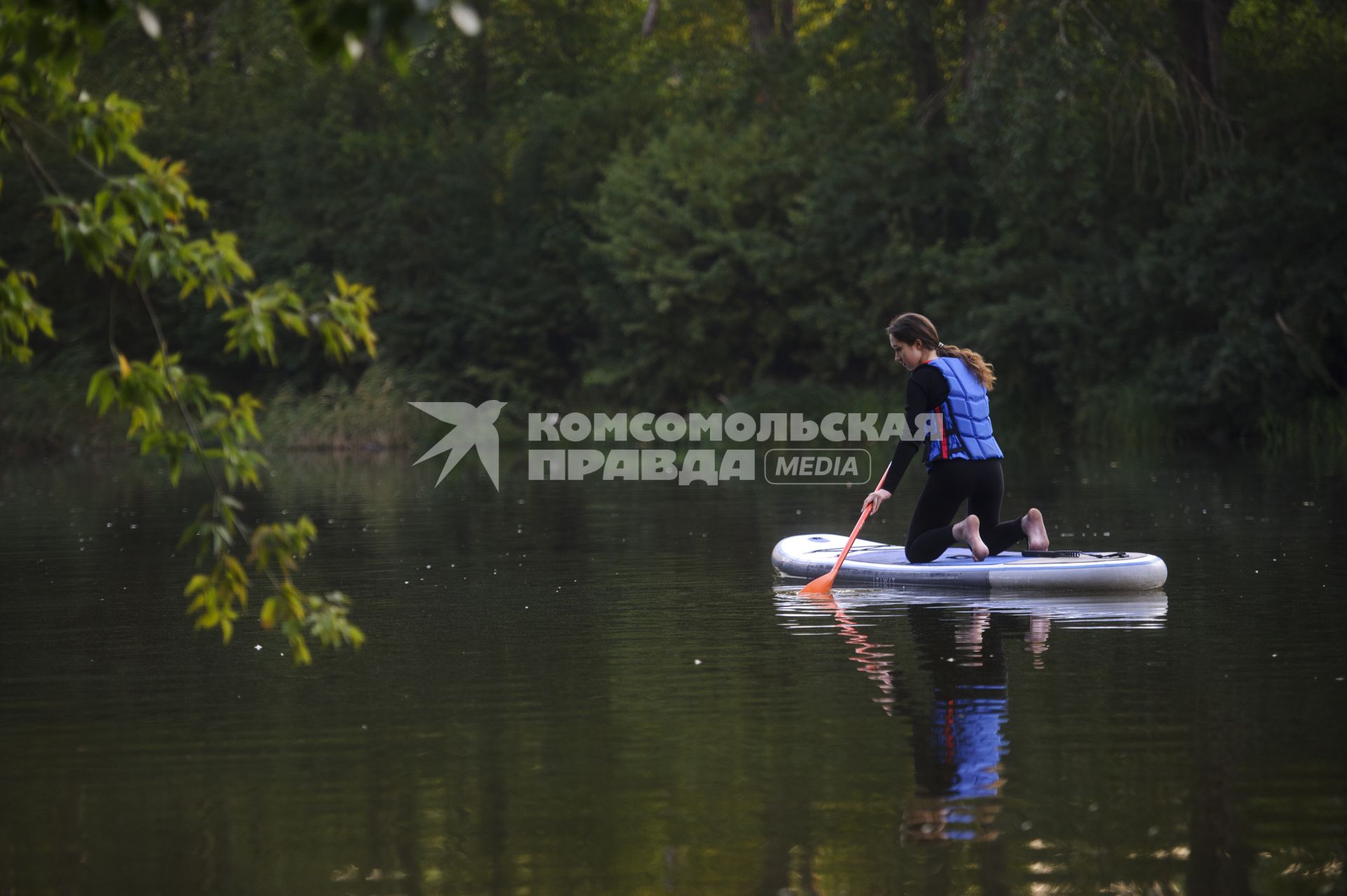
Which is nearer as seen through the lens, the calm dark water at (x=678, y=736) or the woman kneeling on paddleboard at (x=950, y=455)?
the calm dark water at (x=678, y=736)

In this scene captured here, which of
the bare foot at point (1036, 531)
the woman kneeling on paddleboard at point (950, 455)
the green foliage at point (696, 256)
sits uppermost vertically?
the green foliage at point (696, 256)

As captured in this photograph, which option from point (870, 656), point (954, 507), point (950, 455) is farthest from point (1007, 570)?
point (870, 656)

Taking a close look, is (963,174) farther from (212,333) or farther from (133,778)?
(133,778)

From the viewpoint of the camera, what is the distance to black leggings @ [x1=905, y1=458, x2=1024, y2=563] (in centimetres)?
1038

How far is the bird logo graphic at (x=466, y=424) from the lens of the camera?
3316cm

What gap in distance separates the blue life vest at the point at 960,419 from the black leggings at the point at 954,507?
0.23 feet

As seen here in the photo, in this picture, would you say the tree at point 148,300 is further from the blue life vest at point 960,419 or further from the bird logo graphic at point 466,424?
the bird logo graphic at point 466,424

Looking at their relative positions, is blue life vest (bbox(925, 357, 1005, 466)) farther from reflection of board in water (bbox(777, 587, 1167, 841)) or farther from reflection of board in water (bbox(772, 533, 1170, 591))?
reflection of board in water (bbox(777, 587, 1167, 841))

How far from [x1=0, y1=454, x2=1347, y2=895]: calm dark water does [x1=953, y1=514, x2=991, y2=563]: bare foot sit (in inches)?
17.3

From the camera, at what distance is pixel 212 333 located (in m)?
37.7

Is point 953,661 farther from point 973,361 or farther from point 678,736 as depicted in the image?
point 973,361

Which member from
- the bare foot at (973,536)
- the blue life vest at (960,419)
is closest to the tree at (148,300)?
the blue life vest at (960,419)

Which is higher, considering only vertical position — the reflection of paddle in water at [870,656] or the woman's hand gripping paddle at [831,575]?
the woman's hand gripping paddle at [831,575]

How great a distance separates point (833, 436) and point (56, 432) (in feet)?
48.0
